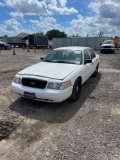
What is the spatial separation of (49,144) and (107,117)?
1.77 meters

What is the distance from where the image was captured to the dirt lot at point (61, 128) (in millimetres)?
3052

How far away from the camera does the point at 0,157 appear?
9.70 feet

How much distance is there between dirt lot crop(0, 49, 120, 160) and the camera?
305cm

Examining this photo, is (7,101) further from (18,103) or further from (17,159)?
(17,159)

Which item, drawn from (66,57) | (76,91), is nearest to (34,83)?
(76,91)

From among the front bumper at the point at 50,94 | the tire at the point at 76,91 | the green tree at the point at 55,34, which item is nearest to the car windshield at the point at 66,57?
the tire at the point at 76,91

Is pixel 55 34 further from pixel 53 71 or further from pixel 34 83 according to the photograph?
pixel 34 83

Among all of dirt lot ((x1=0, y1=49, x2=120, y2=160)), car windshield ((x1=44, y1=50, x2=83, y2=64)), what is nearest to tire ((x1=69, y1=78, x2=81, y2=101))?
dirt lot ((x1=0, y1=49, x2=120, y2=160))

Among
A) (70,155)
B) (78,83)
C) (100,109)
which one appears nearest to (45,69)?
(78,83)

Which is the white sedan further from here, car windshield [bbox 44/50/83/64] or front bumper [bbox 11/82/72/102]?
car windshield [bbox 44/50/83/64]

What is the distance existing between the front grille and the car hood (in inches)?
8.2

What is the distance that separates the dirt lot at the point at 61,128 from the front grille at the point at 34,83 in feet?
2.09

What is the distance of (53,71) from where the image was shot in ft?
16.4

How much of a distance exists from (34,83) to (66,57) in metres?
1.92
